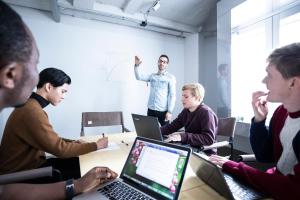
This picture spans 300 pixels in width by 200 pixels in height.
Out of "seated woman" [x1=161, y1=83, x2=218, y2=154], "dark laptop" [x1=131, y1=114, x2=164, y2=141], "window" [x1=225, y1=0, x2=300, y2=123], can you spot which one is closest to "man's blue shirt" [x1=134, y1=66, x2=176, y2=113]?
"window" [x1=225, y1=0, x2=300, y2=123]

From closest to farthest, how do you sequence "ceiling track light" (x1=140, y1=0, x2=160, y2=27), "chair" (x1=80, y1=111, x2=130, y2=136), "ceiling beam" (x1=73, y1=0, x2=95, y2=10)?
"chair" (x1=80, y1=111, x2=130, y2=136)
"ceiling beam" (x1=73, y1=0, x2=95, y2=10)
"ceiling track light" (x1=140, y1=0, x2=160, y2=27)

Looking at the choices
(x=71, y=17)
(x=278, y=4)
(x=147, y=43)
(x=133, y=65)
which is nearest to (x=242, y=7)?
(x=278, y=4)

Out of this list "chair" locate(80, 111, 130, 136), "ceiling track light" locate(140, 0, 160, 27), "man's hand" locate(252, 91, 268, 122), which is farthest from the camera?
"ceiling track light" locate(140, 0, 160, 27)

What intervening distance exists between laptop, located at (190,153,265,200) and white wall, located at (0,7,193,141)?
9.36ft

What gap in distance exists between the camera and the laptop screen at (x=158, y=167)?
0.78 metres

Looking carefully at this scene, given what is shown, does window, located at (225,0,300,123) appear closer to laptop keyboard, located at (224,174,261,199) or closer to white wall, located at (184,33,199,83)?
white wall, located at (184,33,199,83)

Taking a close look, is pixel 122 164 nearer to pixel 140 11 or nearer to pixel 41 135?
pixel 41 135

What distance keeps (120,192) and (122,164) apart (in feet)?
1.29

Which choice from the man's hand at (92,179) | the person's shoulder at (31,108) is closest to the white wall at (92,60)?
the person's shoulder at (31,108)

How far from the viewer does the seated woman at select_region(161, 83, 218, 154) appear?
66.6 inches

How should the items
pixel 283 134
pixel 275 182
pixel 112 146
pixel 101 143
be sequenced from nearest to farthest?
1. pixel 275 182
2. pixel 283 134
3. pixel 101 143
4. pixel 112 146

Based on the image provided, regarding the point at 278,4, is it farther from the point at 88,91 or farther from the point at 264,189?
the point at 88,91

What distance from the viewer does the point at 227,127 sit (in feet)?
7.52

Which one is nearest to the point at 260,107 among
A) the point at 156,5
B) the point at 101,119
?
the point at 101,119
